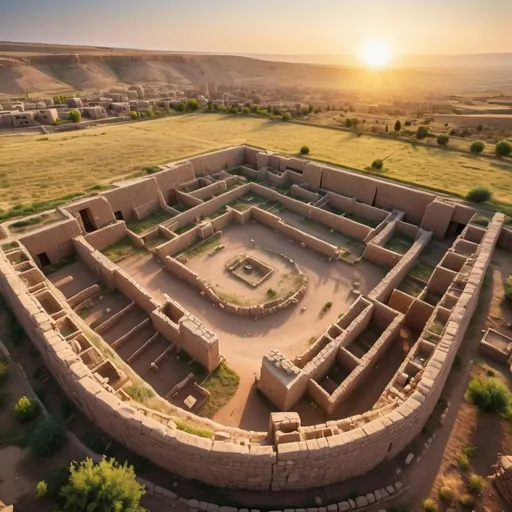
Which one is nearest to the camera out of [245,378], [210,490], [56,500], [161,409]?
[56,500]

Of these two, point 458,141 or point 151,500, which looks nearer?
point 151,500

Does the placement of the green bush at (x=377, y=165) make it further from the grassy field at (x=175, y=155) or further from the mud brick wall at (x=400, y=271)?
the mud brick wall at (x=400, y=271)

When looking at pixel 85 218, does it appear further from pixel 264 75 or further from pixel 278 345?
pixel 264 75

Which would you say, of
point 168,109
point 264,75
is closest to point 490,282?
point 168,109

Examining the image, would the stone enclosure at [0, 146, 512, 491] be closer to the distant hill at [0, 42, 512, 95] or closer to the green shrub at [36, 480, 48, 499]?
the green shrub at [36, 480, 48, 499]

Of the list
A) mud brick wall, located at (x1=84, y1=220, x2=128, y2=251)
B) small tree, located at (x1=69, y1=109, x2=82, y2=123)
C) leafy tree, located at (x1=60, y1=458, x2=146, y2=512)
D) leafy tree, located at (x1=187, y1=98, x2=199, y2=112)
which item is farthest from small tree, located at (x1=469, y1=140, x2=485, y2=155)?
small tree, located at (x1=69, y1=109, x2=82, y2=123)

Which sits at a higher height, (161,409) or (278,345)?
(161,409)

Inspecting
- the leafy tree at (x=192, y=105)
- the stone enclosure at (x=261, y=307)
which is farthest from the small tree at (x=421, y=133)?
the leafy tree at (x=192, y=105)
